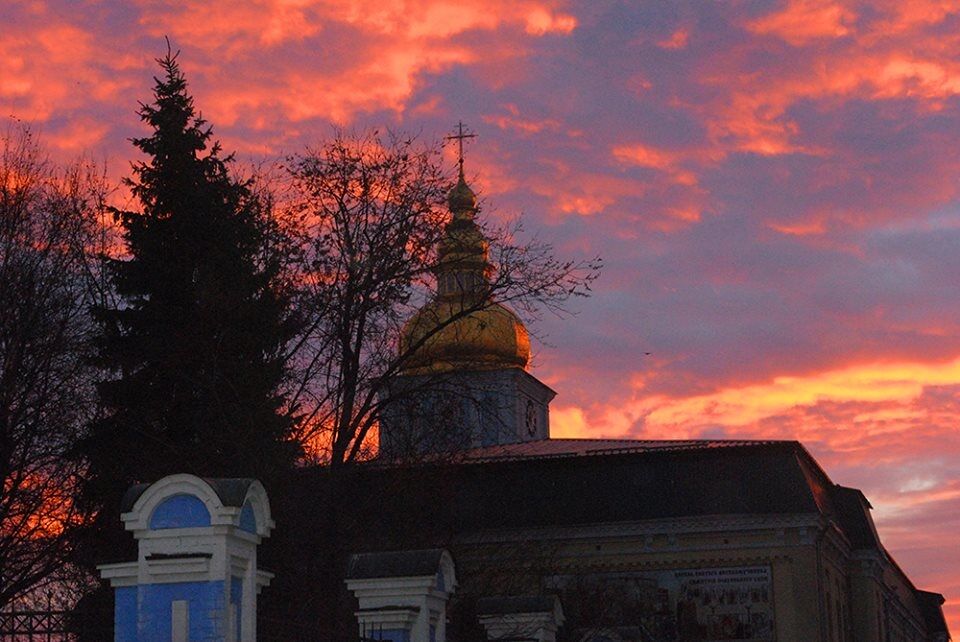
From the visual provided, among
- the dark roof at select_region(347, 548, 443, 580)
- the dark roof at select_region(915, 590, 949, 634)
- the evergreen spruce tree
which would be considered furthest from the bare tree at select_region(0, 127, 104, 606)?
the dark roof at select_region(915, 590, 949, 634)

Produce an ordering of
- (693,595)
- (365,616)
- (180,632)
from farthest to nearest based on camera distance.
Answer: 1. (693,595)
2. (365,616)
3. (180,632)

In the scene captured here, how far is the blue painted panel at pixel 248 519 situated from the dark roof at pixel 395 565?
8.14ft

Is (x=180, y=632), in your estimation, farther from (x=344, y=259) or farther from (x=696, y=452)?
(x=696, y=452)

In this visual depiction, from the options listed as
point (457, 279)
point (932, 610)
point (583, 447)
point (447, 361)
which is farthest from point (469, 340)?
point (932, 610)

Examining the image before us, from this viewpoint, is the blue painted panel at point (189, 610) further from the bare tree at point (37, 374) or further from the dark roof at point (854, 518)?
the dark roof at point (854, 518)

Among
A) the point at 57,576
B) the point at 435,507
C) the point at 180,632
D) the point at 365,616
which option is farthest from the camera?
the point at 435,507

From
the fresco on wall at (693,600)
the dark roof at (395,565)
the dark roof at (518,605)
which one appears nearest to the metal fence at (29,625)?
the dark roof at (395,565)

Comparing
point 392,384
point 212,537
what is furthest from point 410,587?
point 392,384

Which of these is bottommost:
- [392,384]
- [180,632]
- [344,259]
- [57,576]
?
[180,632]

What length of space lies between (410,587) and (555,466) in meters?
31.3

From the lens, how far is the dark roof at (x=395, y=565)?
45.8 ft

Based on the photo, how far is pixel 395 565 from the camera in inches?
553

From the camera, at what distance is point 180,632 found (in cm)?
1120

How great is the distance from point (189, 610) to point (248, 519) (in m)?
0.73
